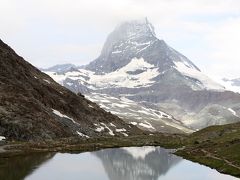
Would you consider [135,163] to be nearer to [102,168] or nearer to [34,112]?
[102,168]

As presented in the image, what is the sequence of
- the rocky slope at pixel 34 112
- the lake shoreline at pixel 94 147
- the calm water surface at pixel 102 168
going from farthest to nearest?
1. the rocky slope at pixel 34 112
2. the lake shoreline at pixel 94 147
3. the calm water surface at pixel 102 168

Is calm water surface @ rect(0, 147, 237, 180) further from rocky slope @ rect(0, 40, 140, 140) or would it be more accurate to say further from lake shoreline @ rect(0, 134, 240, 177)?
rocky slope @ rect(0, 40, 140, 140)

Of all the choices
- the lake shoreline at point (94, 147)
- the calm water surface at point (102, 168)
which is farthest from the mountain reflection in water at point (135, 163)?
the lake shoreline at point (94, 147)

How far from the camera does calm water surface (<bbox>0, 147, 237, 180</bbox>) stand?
A: 82.4 meters

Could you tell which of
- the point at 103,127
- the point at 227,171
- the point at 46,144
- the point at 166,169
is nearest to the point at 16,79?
the point at 103,127

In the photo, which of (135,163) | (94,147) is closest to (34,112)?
(94,147)

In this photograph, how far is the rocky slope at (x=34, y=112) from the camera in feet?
451

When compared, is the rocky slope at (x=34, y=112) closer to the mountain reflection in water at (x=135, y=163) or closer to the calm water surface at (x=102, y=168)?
the mountain reflection in water at (x=135, y=163)

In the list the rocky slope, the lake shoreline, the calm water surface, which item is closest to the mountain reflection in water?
the calm water surface

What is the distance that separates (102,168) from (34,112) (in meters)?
60.9

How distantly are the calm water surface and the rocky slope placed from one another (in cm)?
2612

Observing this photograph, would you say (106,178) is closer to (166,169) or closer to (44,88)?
(166,169)

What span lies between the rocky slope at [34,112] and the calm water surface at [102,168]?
1028 inches

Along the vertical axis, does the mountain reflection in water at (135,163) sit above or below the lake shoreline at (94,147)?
below
